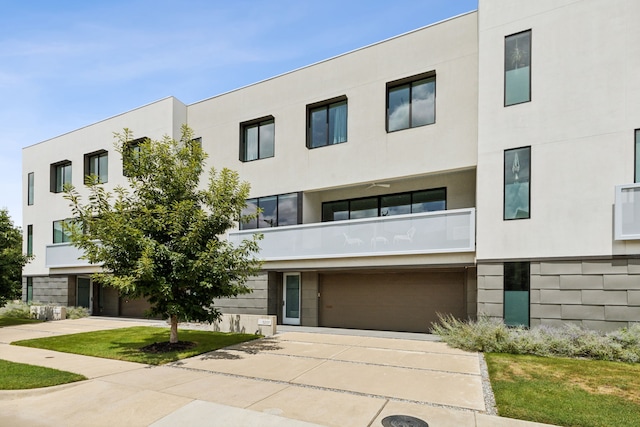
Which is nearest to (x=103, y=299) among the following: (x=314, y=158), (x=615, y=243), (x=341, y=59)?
(x=314, y=158)

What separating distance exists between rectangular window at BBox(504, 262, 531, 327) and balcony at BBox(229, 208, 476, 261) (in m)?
1.27

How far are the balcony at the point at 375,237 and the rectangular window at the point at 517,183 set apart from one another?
43.0 inches

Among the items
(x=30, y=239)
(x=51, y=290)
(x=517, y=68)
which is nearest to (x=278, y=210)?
(x=517, y=68)

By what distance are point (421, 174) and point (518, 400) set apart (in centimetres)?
855

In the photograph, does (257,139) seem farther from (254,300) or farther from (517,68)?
(517,68)

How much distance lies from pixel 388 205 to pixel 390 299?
377 centimetres

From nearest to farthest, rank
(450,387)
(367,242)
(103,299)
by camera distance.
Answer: (450,387) < (367,242) < (103,299)

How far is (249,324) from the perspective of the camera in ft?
46.3

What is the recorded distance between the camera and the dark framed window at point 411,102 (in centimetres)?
1392

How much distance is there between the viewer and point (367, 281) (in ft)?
52.4

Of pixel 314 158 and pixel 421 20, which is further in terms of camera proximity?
pixel 314 158

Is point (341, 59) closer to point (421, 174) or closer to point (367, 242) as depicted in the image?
point (421, 174)

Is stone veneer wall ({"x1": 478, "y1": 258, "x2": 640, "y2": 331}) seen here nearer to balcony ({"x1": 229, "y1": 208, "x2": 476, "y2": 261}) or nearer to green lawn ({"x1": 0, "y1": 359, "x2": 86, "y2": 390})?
balcony ({"x1": 229, "y1": 208, "x2": 476, "y2": 261})

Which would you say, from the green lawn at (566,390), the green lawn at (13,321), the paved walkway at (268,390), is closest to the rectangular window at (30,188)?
the green lawn at (13,321)
